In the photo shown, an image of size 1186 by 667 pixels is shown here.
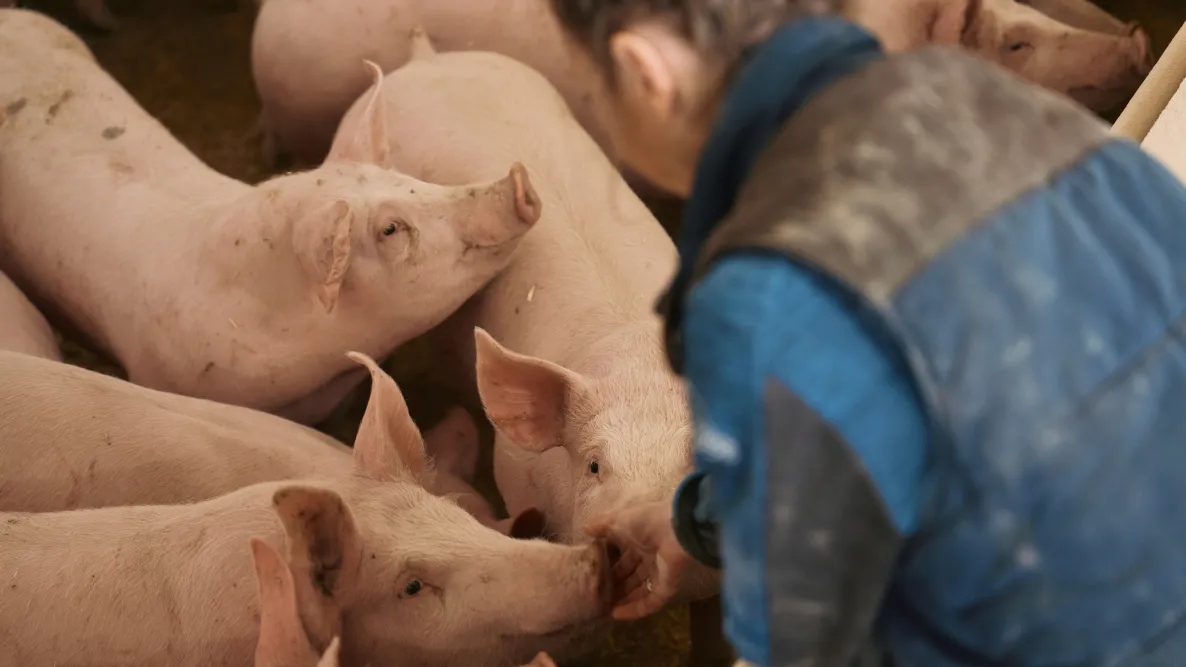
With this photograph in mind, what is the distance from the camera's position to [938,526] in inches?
29.5

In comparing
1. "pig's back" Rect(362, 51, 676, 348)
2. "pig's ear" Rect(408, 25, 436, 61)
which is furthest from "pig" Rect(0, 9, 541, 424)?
"pig's ear" Rect(408, 25, 436, 61)

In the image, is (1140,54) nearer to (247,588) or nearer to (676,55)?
(676,55)

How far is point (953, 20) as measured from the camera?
7.57 feet

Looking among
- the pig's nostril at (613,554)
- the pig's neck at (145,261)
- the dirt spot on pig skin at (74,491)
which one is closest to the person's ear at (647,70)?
the pig's nostril at (613,554)

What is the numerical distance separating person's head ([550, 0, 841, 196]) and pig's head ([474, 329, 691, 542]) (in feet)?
2.28

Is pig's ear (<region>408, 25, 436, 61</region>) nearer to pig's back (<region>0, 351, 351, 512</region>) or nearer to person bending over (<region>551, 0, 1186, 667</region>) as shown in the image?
pig's back (<region>0, 351, 351, 512</region>)

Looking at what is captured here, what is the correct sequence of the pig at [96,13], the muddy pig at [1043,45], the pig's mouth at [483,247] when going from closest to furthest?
the pig's mouth at [483,247], the muddy pig at [1043,45], the pig at [96,13]

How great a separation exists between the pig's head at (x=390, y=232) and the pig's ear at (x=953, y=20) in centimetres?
109

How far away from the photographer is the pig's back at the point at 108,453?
171 centimetres

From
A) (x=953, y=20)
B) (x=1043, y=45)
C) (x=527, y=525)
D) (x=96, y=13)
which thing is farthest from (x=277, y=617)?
(x=96, y=13)

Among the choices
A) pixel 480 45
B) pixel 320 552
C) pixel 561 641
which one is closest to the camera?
pixel 320 552

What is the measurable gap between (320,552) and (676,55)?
2.92 ft

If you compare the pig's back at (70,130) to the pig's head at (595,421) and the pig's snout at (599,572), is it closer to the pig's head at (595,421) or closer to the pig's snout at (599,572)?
the pig's head at (595,421)

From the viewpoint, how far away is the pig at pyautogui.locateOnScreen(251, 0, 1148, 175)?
247 centimetres
